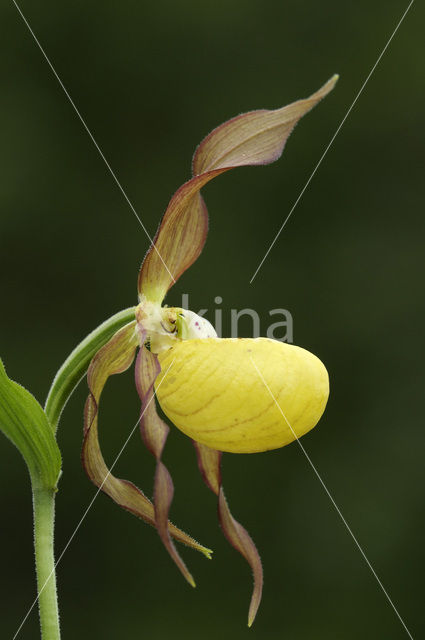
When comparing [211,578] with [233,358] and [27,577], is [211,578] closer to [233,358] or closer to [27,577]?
[27,577]

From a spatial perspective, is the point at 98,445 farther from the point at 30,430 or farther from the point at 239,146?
the point at 239,146

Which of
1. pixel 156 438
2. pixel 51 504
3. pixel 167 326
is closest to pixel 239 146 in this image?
pixel 167 326

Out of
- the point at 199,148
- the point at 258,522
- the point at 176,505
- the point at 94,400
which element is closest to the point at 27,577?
the point at 176,505

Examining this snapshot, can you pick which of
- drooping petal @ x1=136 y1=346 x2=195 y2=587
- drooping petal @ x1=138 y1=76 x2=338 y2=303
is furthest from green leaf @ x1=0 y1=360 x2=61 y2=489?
drooping petal @ x1=138 y1=76 x2=338 y2=303

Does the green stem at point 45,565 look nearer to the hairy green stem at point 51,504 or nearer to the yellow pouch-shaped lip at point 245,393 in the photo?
the hairy green stem at point 51,504

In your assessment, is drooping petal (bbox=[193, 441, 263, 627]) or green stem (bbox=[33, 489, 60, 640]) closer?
green stem (bbox=[33, 489, 60, 640])

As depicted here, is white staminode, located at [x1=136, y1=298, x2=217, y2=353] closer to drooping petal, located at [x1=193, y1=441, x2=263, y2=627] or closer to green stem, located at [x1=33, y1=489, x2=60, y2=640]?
drooping petal, located at [x1=193, y1=441, x2=263, y2=627]
